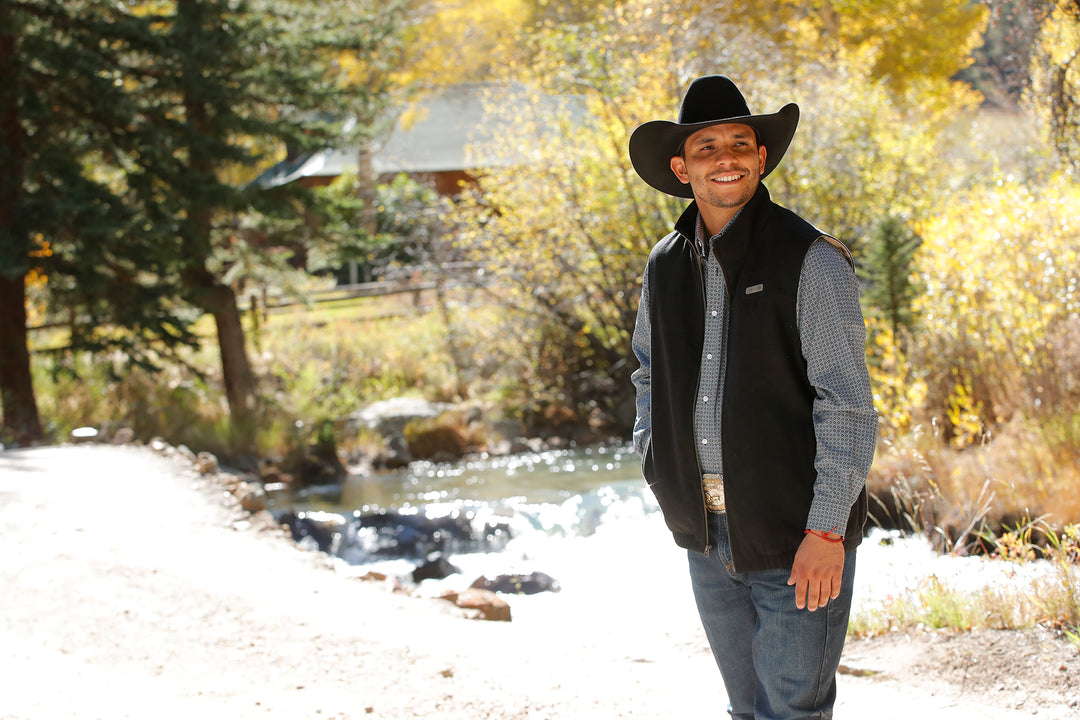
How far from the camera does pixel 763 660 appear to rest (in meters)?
2.15

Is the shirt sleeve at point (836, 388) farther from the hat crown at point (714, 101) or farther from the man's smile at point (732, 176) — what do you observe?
the hat crown at point (714, 101)

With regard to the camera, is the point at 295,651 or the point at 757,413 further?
the point at 295,651

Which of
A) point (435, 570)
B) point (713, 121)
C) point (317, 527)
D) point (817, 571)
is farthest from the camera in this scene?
point (317, 527)

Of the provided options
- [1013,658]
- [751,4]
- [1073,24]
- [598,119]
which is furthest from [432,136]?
[1013,658]

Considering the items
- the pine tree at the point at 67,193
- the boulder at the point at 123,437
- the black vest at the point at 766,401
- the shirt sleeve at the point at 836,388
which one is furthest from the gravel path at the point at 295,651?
the boulder at the point at 123,437

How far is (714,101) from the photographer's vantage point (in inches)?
92.4

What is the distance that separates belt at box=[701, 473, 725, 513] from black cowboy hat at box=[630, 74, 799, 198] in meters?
0.74

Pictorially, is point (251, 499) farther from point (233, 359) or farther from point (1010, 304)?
point (1010, 304)

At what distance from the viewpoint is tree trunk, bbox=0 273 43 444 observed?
39.8 ft

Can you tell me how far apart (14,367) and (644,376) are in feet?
38.4

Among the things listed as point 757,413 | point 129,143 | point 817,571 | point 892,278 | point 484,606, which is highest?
point 129,143

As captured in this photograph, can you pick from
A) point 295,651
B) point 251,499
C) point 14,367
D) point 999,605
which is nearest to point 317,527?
point 251,499

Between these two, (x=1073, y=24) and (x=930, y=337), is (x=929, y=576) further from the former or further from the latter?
(x=930, y=337)

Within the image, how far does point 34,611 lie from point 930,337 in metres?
7.18
